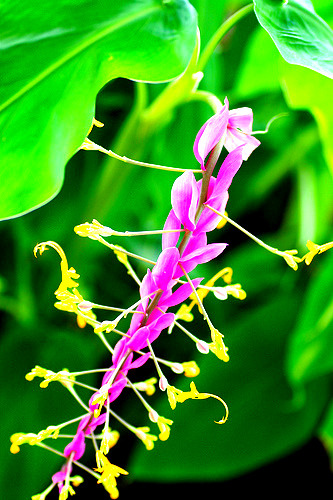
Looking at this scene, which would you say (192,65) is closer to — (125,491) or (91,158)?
(91,158)

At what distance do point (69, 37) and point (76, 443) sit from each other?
16 centimetres

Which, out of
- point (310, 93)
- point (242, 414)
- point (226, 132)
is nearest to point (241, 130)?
point (226, 132)

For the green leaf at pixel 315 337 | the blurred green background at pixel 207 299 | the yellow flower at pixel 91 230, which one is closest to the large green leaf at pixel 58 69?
the yellow flower at pixel 91 230

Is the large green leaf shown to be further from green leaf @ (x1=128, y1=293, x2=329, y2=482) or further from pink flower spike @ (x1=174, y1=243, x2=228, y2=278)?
green leaf @ (x1=128, y1=293, x2=329, y2=482)

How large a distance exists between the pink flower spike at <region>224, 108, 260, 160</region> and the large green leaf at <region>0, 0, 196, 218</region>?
0.14 ft

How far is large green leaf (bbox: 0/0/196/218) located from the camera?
0.66ft

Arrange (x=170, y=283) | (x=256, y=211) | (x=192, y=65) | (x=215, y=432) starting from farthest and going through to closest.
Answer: (x=256, y=211) → (x=215, y=432) → (x=192, y=65) → (x=170, y=283)

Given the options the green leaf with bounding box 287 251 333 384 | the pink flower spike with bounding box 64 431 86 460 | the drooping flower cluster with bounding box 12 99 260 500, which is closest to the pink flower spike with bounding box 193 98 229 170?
the drooping flower cluster with bounding box 12 99 260 500

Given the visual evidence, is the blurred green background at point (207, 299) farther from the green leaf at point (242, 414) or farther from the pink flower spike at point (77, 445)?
the pink flower spike at point (77, 445)

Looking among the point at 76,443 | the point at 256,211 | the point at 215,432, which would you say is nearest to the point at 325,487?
the point at 215,432

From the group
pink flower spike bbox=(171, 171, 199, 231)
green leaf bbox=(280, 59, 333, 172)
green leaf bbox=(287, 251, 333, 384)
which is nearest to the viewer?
pink flower spike bbox=(171, 171, 199, 231)

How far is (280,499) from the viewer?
56 cm

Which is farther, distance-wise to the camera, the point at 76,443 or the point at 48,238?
the point at 48,238

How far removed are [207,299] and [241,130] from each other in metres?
0.39
